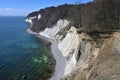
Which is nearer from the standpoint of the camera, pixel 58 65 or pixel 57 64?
pixel 58 65

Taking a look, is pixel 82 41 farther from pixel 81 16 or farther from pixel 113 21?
pixel 81 16

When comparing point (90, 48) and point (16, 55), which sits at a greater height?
point (90, 48)

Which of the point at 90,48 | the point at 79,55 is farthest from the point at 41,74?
the point at 90,48

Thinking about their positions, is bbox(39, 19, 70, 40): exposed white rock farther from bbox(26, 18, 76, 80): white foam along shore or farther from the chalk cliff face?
the chalk cliff face

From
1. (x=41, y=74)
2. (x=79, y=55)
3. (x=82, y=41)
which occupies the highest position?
(x=82, y=41)

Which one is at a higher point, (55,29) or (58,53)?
(55,29)

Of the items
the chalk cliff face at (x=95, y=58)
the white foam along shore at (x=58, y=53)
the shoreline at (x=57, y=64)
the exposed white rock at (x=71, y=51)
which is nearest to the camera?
the chalk cliff face at (x=95, y=58)

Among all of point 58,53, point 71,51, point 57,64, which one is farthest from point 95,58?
point 58,53

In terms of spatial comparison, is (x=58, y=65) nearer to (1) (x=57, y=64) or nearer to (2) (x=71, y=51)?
(1) (x=57, y=64)

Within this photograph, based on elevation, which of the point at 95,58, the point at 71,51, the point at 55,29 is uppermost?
the point at 95,58

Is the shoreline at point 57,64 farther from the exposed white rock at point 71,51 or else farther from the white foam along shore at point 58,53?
the exposed white rock at point 71,51

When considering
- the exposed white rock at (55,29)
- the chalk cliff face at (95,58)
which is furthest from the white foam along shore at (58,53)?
the chalk cliff face at (95,58)
